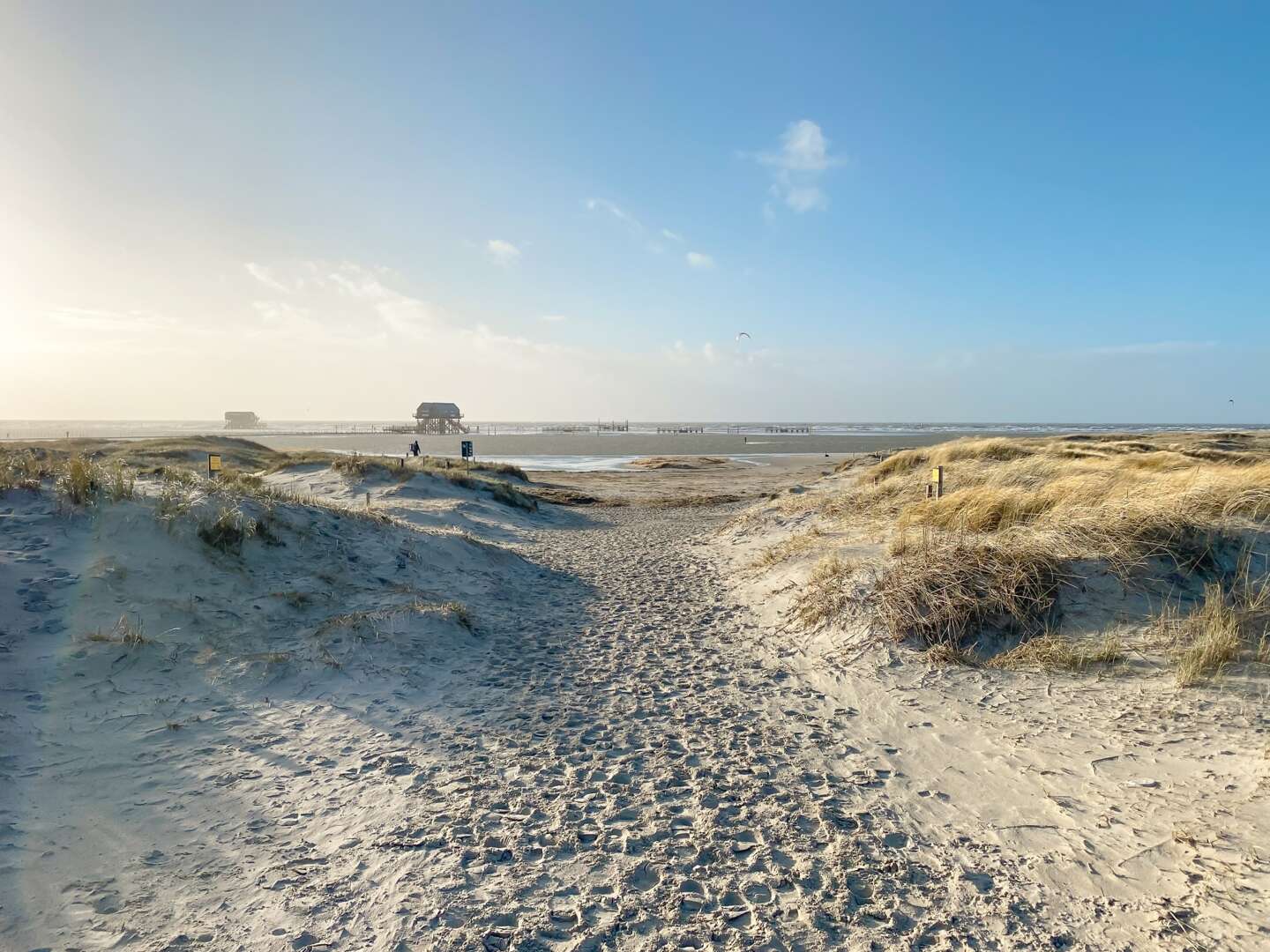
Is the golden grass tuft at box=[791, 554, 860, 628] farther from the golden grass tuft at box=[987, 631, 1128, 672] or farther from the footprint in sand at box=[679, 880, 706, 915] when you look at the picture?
the footprint in sand at box=[679, 880, 706, 915]

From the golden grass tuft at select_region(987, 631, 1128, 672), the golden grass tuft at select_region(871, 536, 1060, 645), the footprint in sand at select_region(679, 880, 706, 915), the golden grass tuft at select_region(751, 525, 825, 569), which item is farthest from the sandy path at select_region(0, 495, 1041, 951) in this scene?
the golden grass tuft at select_region(751, 525, 825, 569)

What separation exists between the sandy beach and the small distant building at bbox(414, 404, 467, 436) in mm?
94637

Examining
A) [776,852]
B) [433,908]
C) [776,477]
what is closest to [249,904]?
[433,908]

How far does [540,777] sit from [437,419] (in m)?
105

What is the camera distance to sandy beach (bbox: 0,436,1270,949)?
330 cm

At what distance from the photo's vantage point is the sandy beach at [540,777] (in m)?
3.30

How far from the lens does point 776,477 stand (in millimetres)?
40031

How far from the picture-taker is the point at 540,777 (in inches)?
189

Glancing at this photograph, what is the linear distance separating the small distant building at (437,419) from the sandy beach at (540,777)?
310 feet

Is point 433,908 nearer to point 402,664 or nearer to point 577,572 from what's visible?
point 402,664

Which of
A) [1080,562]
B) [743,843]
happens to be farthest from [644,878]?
[1080,562]

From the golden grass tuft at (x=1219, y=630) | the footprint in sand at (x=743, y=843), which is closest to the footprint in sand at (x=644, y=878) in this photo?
the footprint in sand at (x=743, y=843)

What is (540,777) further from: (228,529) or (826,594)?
(228,529)

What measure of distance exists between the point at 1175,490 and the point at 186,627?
12066mm
